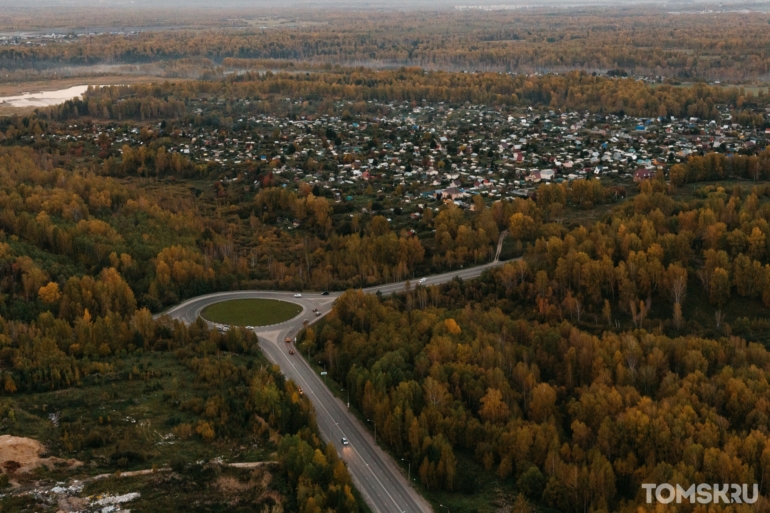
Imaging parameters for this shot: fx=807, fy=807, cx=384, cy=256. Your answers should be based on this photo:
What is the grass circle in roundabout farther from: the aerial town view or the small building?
the small building

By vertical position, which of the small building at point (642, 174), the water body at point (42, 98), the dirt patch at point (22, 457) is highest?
the water body at point (42, 98)

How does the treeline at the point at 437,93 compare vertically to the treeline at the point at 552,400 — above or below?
above

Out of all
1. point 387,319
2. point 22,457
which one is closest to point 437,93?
point 387,319

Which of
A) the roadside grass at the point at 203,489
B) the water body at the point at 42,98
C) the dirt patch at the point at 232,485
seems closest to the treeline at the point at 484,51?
the water body at the point at 42,98

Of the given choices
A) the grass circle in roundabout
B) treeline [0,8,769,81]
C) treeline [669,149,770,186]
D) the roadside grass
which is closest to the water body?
treeline [0,8,769,81]

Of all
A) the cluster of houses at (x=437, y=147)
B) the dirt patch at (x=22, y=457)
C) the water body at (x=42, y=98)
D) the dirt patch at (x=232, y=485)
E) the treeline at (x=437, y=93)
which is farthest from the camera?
the water body at (x=42, y=98)

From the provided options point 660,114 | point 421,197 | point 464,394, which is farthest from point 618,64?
point 464,394

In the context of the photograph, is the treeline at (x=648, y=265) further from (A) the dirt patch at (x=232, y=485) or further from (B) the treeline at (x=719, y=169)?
(A) the dirt patch at (x=232, y=485)

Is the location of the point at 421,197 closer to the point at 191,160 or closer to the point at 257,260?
the point at 257,260
